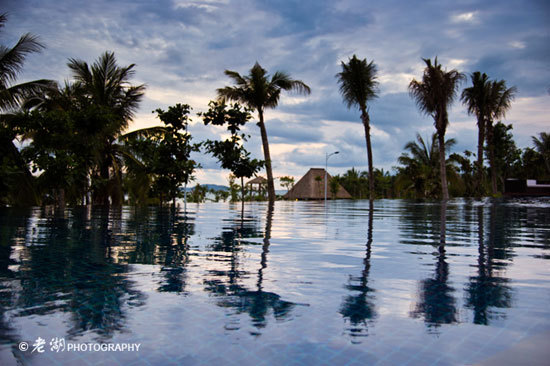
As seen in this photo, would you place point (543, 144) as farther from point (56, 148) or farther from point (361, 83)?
point (56, 148)

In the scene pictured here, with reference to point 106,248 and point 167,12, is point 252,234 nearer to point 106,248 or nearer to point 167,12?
point 106,248

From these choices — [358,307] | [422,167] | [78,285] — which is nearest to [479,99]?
[422,167]

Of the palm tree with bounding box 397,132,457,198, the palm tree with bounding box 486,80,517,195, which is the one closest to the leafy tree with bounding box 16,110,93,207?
the palm tree with bounding box 397,132,457,198

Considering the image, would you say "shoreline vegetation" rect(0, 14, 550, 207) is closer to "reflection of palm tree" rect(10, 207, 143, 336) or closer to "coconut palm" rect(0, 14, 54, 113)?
"coconut palm" rect(0, 14, 54, 113)

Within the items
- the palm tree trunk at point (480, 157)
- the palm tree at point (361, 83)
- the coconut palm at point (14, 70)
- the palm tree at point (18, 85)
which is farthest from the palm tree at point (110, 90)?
the palm tree trunk at point (480, 157)

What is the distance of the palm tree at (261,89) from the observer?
24094mm

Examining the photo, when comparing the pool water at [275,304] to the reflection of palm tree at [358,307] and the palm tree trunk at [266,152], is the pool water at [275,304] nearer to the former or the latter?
the reflection of palm tree at [358,307]

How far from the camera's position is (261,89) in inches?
949

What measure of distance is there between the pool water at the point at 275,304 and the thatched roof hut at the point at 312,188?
46.8m

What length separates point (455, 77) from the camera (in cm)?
2591

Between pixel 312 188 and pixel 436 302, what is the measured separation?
49555 mm

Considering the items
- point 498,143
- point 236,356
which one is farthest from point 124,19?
point 498,143

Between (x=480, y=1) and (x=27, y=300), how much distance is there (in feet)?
68.9

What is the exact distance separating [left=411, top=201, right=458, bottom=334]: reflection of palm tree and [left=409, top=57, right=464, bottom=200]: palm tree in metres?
23.9
